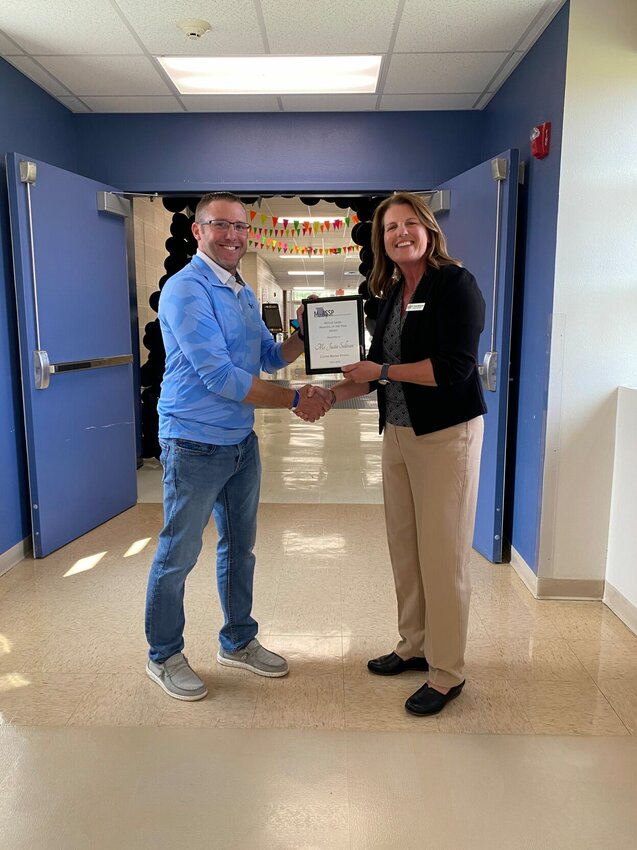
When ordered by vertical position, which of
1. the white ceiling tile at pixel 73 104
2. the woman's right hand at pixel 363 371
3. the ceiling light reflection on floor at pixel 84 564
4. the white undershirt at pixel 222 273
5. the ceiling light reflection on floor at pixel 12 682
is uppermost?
the white ceiling tile at pixel 73 104

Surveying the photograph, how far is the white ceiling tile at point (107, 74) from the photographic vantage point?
11.7 feet

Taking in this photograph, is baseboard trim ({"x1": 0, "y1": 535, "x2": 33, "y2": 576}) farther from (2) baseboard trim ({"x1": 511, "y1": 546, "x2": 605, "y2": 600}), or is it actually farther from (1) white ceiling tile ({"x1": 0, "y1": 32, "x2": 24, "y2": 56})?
(2) baseboard trim ({"x1": 511, "y1": 546, "x2": 605, "y2": 600})

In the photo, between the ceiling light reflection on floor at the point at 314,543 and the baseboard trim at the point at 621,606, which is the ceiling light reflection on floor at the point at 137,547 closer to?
the ceiling light reflection on floor at the point at 314,543

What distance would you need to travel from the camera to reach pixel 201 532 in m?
2.26

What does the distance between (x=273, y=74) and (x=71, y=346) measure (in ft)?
6.60

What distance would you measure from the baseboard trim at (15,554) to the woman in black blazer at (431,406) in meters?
2.29

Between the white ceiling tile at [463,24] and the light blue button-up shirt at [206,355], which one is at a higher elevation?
the white ceiling tile at [463,24]

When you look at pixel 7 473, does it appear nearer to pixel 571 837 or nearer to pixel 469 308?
pixel 469 308

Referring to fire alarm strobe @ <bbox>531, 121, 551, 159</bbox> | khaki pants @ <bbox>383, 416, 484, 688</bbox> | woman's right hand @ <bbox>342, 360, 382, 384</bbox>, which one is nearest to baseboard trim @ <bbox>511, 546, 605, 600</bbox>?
khaki pants @ <bbox>383, 416, 484, 688</bbox>

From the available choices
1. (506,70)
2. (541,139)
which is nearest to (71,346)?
(541,139)

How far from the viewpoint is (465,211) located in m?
3.85

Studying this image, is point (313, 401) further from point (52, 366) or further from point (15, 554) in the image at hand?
point (15, 554)

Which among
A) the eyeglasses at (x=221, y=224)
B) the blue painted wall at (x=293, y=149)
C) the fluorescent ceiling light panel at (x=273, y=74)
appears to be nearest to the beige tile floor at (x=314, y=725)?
the eyeglasses at (x=221, y=224)

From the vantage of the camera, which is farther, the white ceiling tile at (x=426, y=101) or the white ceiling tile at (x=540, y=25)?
the white ceiling tile at (x=426, y=101)
